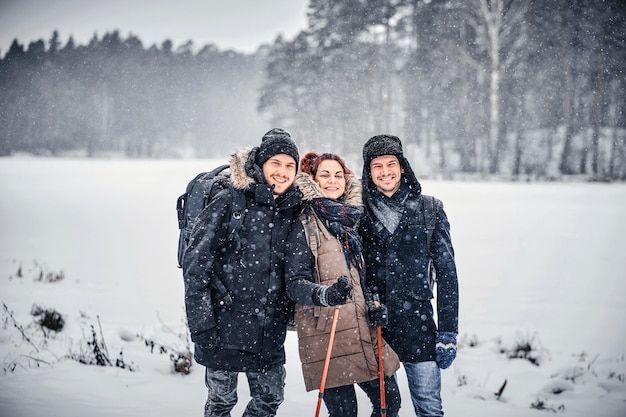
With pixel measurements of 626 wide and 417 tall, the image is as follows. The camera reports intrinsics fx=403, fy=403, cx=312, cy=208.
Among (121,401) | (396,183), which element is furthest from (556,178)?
(121,401)

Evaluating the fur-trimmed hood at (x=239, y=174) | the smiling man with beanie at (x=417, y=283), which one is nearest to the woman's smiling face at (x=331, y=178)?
the smiling man with beanie at (x=417, y=283)

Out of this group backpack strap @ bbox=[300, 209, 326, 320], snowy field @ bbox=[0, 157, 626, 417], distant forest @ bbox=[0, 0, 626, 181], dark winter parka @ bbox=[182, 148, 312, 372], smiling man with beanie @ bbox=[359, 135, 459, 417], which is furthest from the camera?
distant forest @ bbox=[0, 0, 626, 181]

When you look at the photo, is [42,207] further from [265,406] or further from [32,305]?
[265,406]

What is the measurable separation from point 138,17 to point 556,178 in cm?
3528

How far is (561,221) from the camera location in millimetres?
11539

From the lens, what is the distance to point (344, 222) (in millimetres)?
2578

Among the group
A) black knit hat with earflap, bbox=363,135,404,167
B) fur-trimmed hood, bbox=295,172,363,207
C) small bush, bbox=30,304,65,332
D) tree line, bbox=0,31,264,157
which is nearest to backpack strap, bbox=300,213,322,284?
fur-trimmed hood, bbox=295,172,363,207

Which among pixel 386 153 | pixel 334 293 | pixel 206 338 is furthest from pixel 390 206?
pixel 206 338

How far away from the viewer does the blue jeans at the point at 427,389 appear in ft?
8.39

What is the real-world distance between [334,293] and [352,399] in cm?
76

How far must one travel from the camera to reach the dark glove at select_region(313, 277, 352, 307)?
2.24m

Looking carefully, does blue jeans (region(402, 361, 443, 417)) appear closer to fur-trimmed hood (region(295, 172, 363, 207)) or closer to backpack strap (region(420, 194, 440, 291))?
backpack strap (region(420, 194, 440, 291))

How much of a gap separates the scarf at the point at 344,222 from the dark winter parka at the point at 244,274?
0.57 ft

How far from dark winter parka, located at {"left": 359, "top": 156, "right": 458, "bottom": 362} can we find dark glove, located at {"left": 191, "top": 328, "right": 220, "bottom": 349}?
1.08 metres
